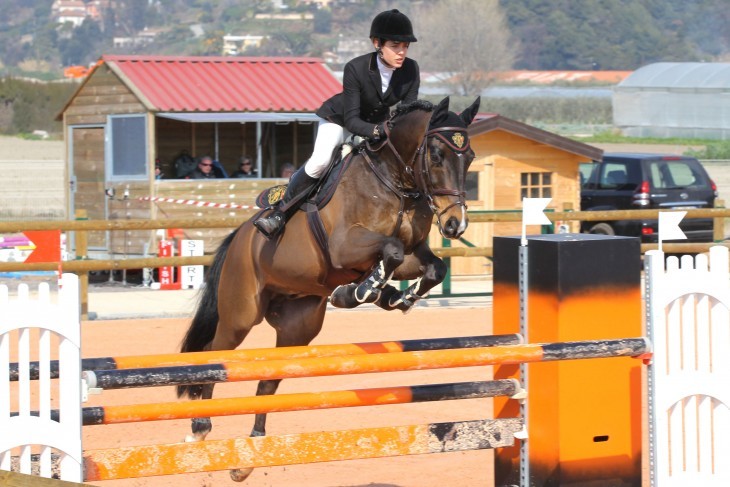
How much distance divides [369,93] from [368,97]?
27 mm

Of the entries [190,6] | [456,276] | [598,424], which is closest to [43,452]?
[598,424]

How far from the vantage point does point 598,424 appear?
4.98 m

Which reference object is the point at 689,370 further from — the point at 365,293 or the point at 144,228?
the point at 144,228

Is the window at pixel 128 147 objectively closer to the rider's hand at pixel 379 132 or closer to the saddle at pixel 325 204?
the saddle at pixel 325 204

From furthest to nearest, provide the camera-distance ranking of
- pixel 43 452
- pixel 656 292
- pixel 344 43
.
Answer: pixel 344 43
pixel 656 292
pixel 43 452

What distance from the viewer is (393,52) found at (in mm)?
5836

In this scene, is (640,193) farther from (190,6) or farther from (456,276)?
(190,6)

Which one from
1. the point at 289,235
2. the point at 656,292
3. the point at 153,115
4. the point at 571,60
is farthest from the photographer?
the point at 571,60

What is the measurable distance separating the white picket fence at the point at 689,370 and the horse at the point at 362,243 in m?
1.02

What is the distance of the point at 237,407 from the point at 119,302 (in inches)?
352

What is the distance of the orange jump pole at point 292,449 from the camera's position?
4156 millimetres

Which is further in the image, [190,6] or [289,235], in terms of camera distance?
[190,6]

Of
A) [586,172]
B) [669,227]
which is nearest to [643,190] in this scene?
[586,172]

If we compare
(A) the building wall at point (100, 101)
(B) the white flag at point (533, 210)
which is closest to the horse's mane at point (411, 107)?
(B) the white flag at point (533, 210)
